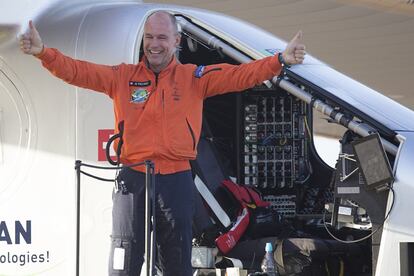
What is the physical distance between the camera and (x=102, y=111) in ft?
19.7

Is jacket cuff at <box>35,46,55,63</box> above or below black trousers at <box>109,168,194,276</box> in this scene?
above

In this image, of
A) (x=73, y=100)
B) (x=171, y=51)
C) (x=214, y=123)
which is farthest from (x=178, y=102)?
(x=214, y=123)

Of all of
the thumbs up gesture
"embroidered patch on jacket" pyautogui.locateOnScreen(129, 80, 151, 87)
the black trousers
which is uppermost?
the thumbs up gesture

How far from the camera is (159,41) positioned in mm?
5051

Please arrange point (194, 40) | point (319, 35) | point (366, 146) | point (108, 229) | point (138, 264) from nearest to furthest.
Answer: point (138, 264), point (366, 146), point (108, 229), point (194, 40), point (319, 35)

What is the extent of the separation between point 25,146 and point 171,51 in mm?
1492

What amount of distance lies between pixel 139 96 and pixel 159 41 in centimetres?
29

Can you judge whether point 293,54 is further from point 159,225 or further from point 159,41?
point 159,225

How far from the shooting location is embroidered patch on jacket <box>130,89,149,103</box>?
5062 mm

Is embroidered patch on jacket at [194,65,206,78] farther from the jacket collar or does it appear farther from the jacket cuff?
the jacket cuff

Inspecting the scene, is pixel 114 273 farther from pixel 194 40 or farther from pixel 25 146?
pixel 194 40

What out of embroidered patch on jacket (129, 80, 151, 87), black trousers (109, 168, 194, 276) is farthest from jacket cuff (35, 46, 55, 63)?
black trousers (109, 168, 194, 276)

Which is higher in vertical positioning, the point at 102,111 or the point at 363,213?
the point at 102,111

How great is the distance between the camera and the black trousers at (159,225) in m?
4.91
